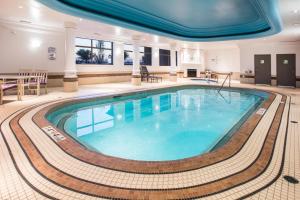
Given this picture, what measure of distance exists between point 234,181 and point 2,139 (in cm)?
350

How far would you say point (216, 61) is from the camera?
62.0 ft

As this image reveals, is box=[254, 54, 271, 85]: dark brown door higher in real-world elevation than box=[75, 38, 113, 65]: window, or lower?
lower

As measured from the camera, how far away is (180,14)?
7.80 m

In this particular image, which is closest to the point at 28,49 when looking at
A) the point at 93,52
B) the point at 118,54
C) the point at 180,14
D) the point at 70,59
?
the point at 70,59

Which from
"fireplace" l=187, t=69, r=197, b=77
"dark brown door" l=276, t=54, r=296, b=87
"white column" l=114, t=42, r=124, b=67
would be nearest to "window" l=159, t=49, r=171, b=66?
"fireplace" l=187, t=69, r=197, b=77

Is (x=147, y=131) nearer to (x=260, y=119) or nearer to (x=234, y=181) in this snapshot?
(x=260, y=119)

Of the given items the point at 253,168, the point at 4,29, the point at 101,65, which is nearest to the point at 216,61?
the point at 101,65

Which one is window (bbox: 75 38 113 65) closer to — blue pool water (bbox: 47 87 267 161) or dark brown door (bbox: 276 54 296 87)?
blue pool water (bbox: 47 87 267 161)

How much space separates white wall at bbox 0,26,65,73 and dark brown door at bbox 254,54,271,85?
12065 mm

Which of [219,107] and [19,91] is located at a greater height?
[19,91]

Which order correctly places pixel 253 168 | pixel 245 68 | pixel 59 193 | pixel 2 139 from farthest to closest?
1. pixel 245 68
2. pixel 2 139
3. pixel 253 168
4. pixel 59 193

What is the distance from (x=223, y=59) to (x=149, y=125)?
15079 millimetres

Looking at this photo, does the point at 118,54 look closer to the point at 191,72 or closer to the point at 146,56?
the point at 146,56

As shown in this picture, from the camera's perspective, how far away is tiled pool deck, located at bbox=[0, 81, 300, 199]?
76.1 inches
